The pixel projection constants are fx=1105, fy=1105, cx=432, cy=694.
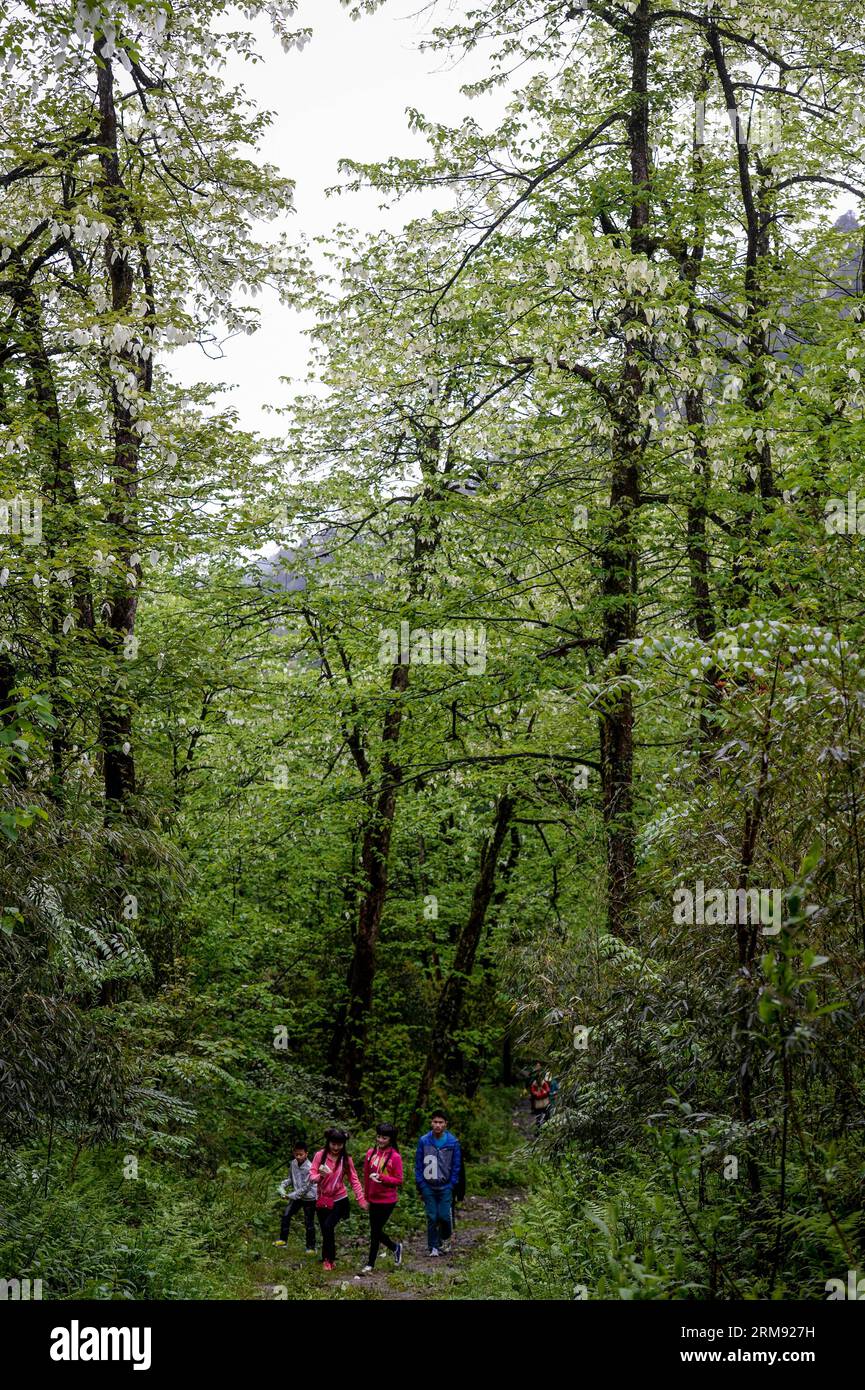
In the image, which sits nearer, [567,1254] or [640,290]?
[567,1254]

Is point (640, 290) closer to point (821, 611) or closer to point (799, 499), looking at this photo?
point (799, 499)

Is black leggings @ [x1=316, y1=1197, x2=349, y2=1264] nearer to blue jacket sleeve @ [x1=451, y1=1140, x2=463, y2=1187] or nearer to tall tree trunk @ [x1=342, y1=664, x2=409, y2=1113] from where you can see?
blue jacket sleeve @ [x1=451, y1=1140, x2=463, y2=1187]

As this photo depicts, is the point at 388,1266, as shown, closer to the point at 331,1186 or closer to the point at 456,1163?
the point at 331,1186

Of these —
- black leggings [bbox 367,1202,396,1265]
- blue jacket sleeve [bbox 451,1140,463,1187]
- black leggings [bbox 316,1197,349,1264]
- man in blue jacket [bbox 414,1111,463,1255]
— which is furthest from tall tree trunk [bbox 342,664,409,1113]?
black leggings [bbox 367,1202,396,1265]

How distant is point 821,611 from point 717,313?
7.68 m

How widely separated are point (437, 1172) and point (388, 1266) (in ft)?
3.72

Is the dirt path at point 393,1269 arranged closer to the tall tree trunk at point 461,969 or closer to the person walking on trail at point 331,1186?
the person walking on trail at point 331,1186

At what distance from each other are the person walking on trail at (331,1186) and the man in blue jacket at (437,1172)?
0.78 m

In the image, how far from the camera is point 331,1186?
1230 centimetres

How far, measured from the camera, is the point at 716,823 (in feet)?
19.0

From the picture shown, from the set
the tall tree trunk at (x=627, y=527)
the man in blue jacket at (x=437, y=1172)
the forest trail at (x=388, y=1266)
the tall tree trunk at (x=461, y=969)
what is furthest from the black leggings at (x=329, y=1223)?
the tall tree trunk at (x=461, y=969)

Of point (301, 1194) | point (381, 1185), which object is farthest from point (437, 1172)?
point (301, 1194)
